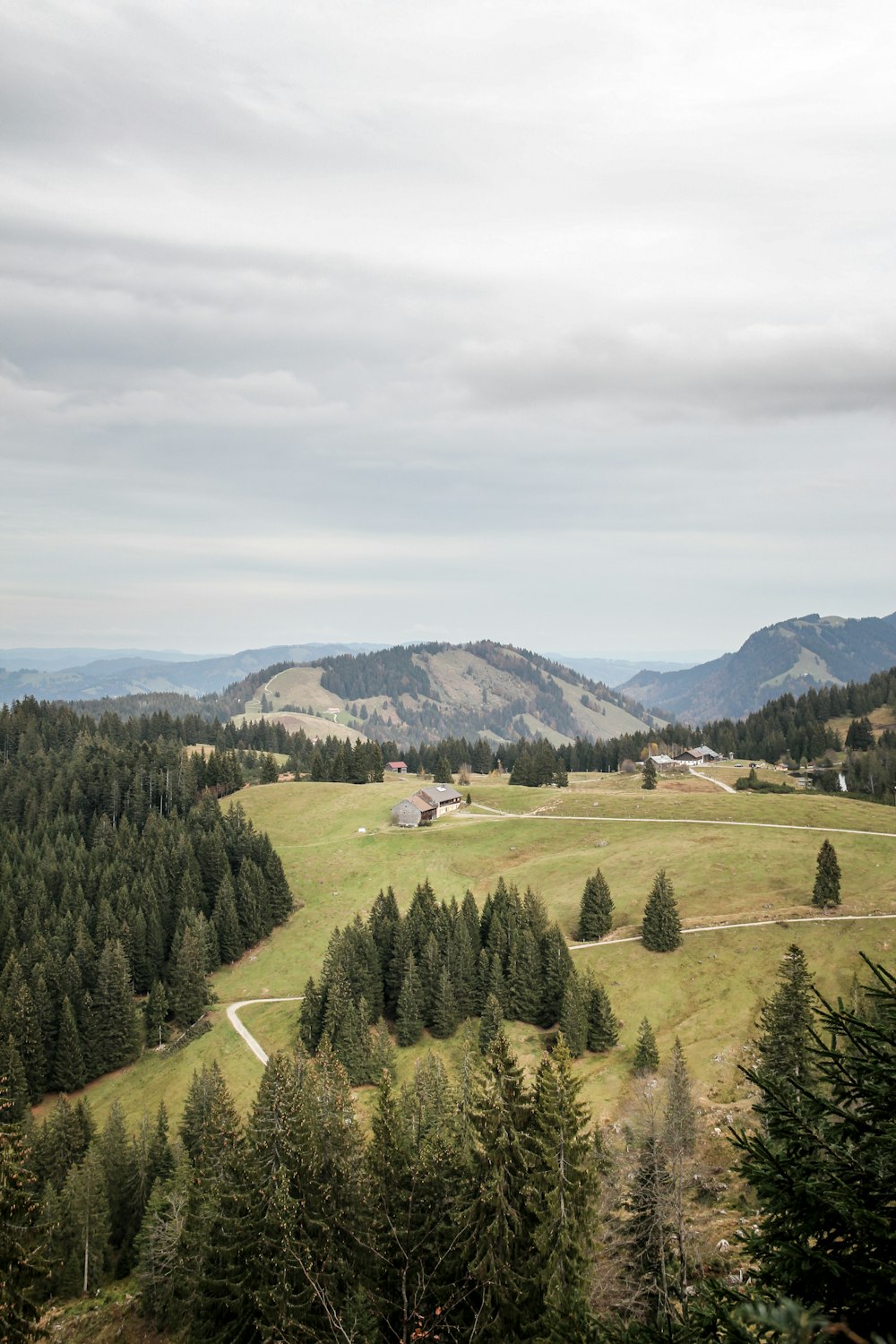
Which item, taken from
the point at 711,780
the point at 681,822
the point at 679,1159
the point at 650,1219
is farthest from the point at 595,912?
the point at 711,780

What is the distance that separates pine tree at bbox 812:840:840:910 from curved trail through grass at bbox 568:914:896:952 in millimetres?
2523

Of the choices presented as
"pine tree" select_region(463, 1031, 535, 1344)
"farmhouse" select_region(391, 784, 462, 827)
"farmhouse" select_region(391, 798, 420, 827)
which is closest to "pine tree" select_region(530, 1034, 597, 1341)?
"pine tree" select_region(463, 1031, 535, 1344)

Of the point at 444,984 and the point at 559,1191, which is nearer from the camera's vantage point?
the point at 559,1191

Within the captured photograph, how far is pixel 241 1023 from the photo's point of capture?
88.1 meters

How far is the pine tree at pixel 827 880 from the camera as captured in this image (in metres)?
80.9

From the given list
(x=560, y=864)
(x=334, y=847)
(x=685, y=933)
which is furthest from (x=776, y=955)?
(x=334, y=847)

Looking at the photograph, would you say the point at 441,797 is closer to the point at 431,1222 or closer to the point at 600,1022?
the point at 600,1022

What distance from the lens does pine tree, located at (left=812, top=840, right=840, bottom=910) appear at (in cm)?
8088

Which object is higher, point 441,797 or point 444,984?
point 441,797

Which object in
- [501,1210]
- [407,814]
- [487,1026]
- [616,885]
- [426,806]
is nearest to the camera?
[501,1210]

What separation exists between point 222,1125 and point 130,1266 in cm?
3406

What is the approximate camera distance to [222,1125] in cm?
3862

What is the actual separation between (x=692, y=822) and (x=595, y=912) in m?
37.2

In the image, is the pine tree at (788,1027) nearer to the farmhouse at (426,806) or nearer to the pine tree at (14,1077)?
the pine tree at (14,1077)
